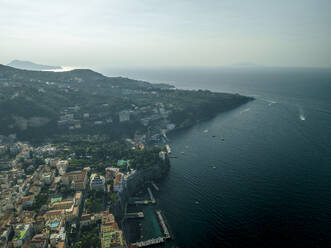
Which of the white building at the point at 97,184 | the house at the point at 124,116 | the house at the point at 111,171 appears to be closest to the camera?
the white building at the point at 97,184

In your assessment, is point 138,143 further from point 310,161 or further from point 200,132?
point 310,161

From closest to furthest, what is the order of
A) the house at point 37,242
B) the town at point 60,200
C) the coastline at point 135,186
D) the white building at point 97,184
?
1. the house at point 37,242
2. the town at point 60,200
3. the coastline at point 135,186
4. the white building at point 97,184

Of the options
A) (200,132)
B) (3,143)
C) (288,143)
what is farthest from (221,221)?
(3,143)

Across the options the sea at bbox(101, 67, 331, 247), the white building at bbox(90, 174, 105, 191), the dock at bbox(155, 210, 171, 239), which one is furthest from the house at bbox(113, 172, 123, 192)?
the dock at bbox(155, 210, 171, 239)

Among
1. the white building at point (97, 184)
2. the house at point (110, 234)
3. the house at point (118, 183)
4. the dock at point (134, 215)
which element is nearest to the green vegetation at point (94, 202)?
the white building at point (97, 184)

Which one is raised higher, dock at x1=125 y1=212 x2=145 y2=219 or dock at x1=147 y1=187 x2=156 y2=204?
dock at x1=147 y1=187 x2=156 y2=204

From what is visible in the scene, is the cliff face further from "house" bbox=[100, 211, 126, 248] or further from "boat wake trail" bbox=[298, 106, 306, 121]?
"boat wake trail" bbox=[298, 106, 306, 121]

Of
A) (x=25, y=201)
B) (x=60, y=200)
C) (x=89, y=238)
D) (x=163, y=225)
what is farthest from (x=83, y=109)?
(x=89, y=238)

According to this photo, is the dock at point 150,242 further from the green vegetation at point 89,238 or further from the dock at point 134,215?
the dock at point 134,215

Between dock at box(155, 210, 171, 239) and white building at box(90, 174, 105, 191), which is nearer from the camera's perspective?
dock at box(155, 210, 171, 239)
